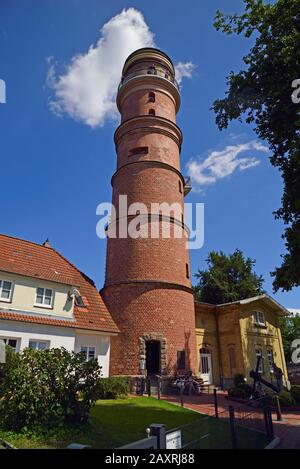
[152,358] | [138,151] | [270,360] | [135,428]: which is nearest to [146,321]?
[152,358]

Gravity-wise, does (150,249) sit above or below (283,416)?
above

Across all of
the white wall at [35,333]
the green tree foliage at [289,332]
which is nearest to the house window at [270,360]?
the green tree foliage at [289,332]

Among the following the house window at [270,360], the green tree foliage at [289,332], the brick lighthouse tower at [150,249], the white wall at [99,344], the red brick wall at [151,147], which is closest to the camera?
the white wall at [99,344]

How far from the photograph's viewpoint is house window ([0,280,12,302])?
15452mm

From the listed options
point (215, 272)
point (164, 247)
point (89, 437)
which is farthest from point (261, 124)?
point (215, 272)

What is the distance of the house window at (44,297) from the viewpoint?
54.7 feet

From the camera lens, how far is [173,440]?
4.81m

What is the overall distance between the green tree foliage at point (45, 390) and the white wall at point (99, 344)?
7.12 meters

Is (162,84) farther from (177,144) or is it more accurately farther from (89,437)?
(89,437)

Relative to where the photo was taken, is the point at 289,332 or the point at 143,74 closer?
the point at 143,74

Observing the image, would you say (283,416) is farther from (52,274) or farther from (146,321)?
(52,274)

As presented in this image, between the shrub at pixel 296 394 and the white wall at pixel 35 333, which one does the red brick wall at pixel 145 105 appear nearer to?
the white wall at pixel 35 333

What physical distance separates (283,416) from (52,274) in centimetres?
1359

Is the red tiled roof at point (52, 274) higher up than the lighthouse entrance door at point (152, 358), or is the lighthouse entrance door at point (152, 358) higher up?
the red tiled roof at point (52, 274)
